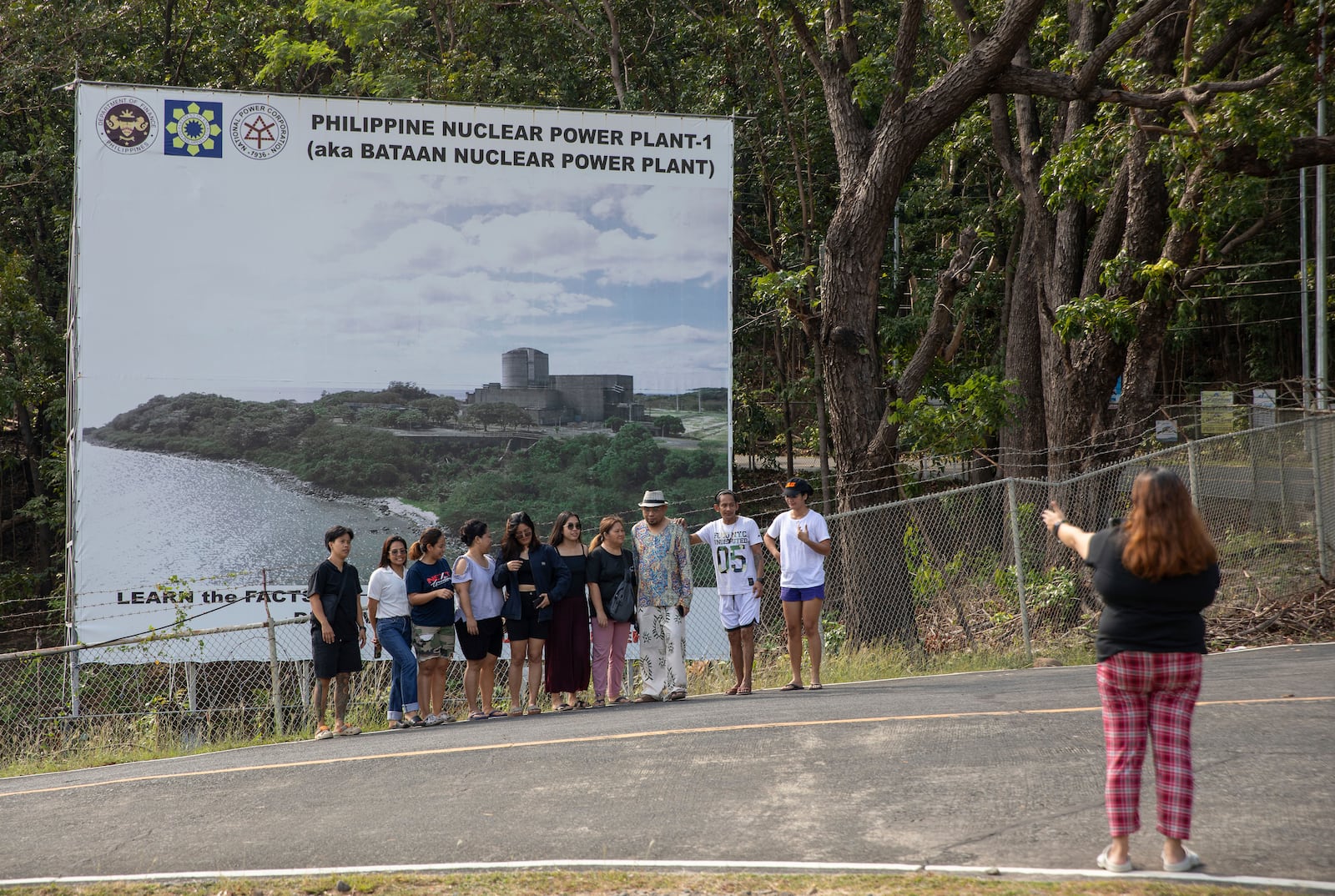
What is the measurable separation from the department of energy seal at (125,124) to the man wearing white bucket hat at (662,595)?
33.3ft

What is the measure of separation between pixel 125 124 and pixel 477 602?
9.98 metres

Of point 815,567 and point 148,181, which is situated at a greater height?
point 148,181

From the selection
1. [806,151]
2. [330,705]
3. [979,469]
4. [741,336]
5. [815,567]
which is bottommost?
[330,705]

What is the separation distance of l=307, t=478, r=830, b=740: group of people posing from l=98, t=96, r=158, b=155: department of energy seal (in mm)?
9003

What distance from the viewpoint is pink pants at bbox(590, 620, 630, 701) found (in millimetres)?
10555

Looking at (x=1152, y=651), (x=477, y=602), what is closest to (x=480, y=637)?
(x=477, y=602)

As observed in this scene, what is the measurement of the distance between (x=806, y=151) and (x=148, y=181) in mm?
12914

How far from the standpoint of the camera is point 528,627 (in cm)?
1029

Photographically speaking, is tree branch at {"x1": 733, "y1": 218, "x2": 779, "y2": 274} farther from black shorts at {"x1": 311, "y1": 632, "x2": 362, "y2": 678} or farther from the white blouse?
black shorts at {"x1": 311, "y1": 632, "x2": 362, "y2": 678}

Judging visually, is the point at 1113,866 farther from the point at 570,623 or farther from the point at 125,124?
the point at 125,124

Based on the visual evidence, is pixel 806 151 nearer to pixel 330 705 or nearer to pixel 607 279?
pixel 607 279

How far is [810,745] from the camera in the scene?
7.66m

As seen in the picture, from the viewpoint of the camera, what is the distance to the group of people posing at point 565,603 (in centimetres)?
1014

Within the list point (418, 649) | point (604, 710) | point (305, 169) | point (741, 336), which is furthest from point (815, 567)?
point (741, 336)
